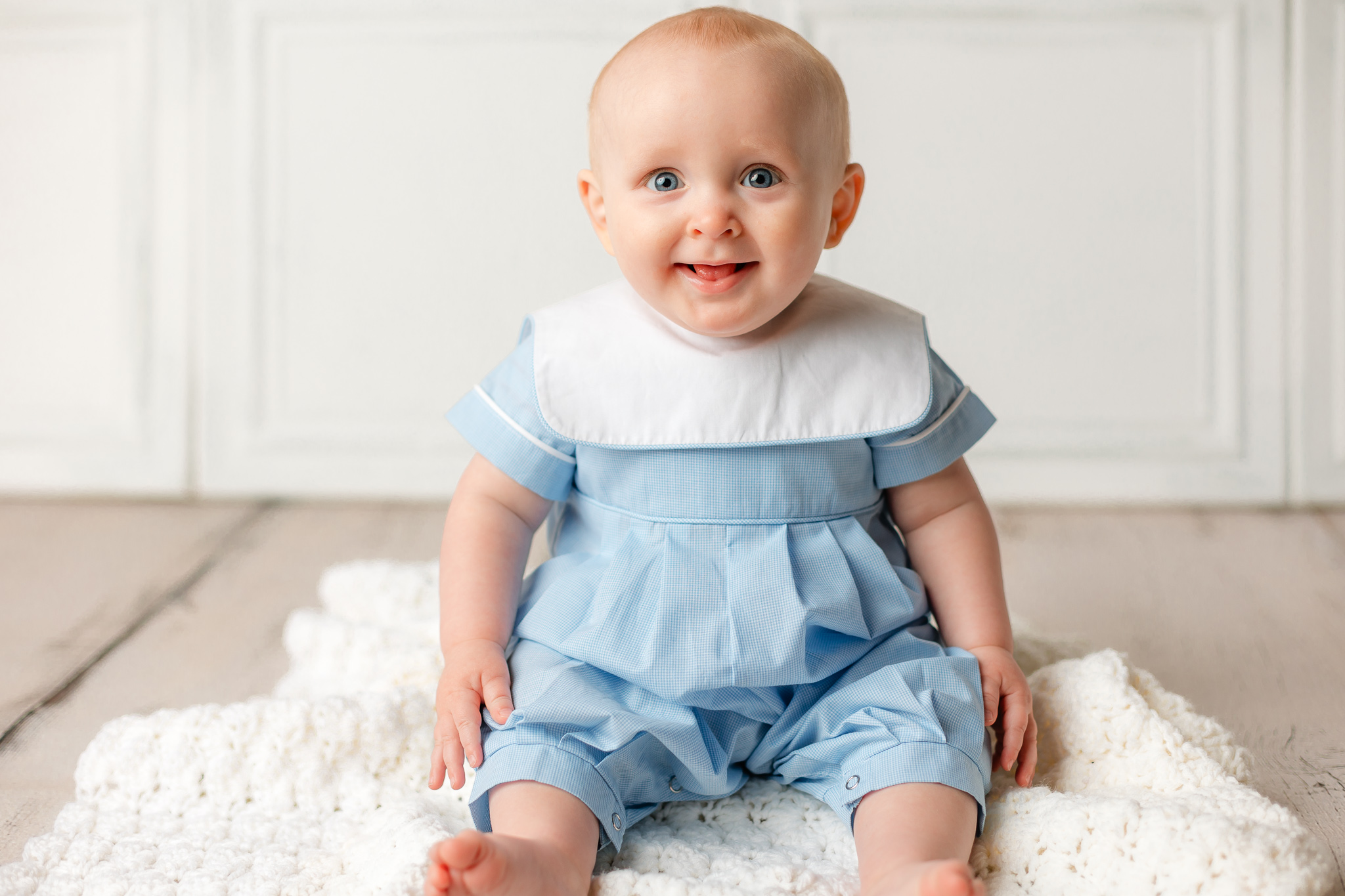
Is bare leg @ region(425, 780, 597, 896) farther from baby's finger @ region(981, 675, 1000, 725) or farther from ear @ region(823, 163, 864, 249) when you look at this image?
ear @ region(823, 163, 864, 249)

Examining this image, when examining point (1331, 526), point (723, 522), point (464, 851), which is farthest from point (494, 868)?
point (1331, 526)

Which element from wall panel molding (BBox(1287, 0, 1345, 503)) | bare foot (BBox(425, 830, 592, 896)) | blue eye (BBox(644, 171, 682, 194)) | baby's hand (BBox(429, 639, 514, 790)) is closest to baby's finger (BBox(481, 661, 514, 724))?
baby's hand (BBox(429, 639, 514, 790))

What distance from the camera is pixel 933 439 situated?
33.0 inches

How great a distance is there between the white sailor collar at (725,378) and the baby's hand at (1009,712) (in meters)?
0.18

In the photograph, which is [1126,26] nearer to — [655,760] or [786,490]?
[786,490]

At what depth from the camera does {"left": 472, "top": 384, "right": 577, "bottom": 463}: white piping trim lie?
84cm

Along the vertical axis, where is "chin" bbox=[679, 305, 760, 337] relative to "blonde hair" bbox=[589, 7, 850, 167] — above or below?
below

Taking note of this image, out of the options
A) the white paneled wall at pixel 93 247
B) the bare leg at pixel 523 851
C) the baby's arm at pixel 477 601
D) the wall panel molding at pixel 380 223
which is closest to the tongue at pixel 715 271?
the baby's arm at pixel 477 601

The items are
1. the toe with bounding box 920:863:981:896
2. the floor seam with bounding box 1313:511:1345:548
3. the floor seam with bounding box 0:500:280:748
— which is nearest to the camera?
the toe with bounding box 920:863:981:896

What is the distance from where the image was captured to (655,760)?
2.46 feet

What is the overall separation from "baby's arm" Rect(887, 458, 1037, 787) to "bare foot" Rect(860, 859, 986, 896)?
0.21 meters

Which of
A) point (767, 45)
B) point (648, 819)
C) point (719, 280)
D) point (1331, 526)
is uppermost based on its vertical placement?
point (767, 45)

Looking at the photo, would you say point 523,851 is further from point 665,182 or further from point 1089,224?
point 1089,224

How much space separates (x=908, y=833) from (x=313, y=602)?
0.84 meters
